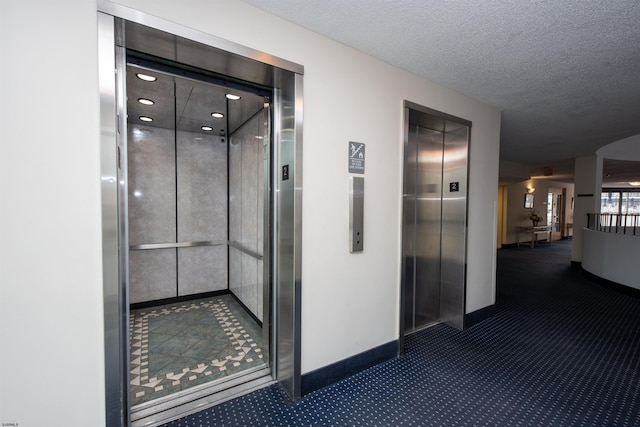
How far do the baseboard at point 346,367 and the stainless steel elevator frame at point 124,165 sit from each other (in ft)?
0.45

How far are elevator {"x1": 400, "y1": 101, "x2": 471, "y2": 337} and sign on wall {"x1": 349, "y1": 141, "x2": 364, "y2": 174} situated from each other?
3.83ft

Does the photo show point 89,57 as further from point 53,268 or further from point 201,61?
point 53,268

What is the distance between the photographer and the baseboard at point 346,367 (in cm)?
233

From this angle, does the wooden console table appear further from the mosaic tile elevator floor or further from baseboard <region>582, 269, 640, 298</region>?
the mosaic tile elevator floor

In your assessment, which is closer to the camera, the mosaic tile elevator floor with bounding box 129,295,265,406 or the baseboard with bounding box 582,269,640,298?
the mosaic tile elevator floor with bounding box 129,295,265,406

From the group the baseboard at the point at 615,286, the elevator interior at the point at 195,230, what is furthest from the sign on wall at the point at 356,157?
the baseboard at the point at 615,286

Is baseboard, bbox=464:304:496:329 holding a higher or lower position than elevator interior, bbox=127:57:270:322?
lower

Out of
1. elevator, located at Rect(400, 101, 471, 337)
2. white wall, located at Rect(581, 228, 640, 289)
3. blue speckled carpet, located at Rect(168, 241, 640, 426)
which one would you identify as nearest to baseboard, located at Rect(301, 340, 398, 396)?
blue speckled carpet, located at Rect(168, 241, 640, 426)

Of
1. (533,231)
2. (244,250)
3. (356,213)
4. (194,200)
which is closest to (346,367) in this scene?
(356,213)

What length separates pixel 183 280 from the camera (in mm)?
4316

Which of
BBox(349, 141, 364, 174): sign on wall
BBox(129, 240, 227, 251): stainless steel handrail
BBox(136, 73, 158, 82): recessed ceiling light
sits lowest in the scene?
BBox(129, 240, 227, 251): stainless steel handrail

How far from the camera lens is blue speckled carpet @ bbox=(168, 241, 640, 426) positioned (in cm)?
205

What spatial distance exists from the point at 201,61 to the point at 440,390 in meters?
3.18

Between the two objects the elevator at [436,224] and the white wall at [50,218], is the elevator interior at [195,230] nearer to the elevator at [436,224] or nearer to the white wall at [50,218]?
the white wall at [50,218]
